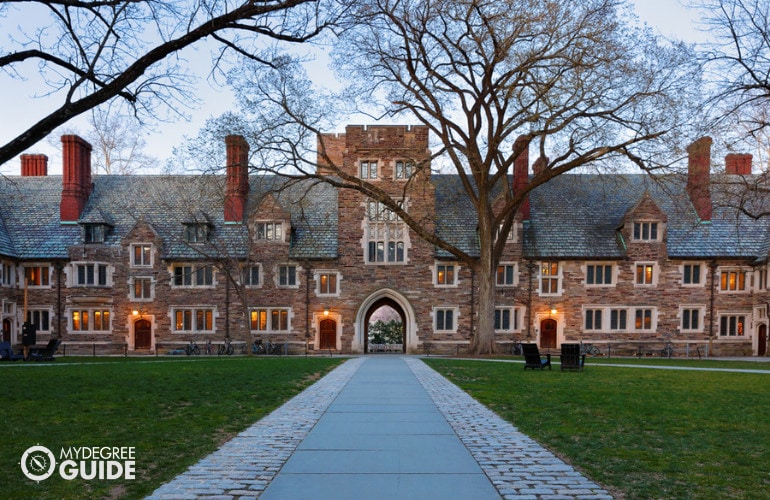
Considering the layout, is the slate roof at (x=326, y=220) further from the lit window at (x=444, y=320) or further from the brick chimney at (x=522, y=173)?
the lit window at (x=444, y=320)

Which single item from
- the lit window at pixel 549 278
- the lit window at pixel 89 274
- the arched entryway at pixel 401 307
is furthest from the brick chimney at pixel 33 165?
the lit window at pixel 549 278

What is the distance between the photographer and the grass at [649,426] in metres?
6.09

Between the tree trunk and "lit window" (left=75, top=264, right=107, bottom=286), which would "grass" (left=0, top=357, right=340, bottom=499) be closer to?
the tree trunk

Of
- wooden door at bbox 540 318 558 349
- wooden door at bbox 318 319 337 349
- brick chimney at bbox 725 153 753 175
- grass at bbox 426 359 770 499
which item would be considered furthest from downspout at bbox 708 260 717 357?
wooden door at bbox 318 319 337 349

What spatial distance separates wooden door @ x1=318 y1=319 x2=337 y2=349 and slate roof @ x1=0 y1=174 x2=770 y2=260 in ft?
13.4

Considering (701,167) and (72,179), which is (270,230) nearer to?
Answer: (72,179)

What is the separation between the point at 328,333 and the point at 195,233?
33.2 feet

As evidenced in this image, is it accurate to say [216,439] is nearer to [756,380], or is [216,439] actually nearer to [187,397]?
[187,397]

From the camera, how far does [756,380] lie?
1741cm

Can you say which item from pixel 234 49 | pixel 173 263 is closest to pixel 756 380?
pixel 234 49

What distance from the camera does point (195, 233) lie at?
3556cm

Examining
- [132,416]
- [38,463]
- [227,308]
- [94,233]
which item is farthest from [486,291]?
[94,233]

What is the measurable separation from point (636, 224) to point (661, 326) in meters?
6.23

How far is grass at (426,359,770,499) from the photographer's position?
240 inches
